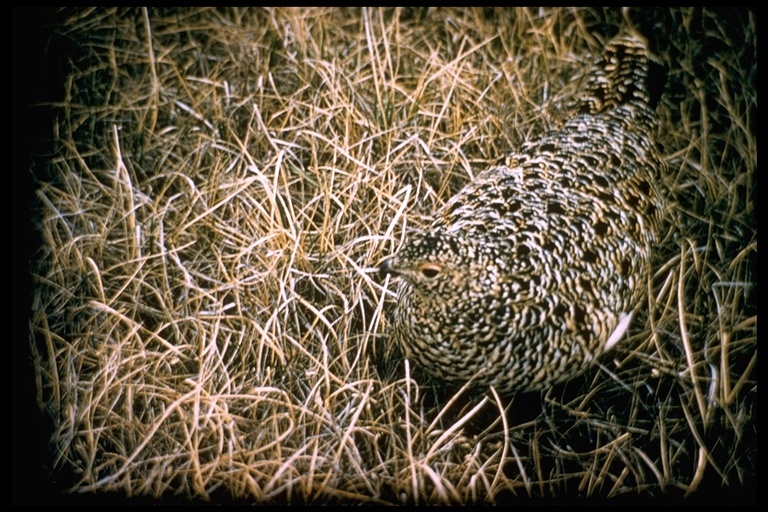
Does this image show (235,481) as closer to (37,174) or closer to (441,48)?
(37,174)

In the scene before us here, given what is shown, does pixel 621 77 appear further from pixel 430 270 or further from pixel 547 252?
pixel 430 270

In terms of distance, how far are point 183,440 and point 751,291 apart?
3.96 ft

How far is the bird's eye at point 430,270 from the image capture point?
1.10 metres

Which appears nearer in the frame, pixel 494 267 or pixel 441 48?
pixel 494 267

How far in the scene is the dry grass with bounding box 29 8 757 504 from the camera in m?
1.17

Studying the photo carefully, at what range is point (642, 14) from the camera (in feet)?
4.13

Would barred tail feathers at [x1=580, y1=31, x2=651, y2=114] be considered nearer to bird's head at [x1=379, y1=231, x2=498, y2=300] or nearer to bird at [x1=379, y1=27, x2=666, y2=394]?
bird at [x1=379, y1=27, x2=666, y2=394]

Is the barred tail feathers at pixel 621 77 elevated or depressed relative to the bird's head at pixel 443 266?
elevated

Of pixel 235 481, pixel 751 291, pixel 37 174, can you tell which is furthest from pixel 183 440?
pixel 751 291

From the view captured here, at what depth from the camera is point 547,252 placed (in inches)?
46.6

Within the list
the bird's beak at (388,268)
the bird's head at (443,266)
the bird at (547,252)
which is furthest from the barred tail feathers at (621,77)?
the bird's beak at (388,268)

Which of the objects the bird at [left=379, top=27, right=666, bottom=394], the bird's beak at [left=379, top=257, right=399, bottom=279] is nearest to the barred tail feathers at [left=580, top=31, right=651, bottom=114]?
the bird at [left=379, top=27, right=666, bottom=394]

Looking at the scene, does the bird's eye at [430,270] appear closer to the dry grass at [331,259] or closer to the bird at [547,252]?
the bird at [547,252]

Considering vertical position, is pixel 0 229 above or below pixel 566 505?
above
